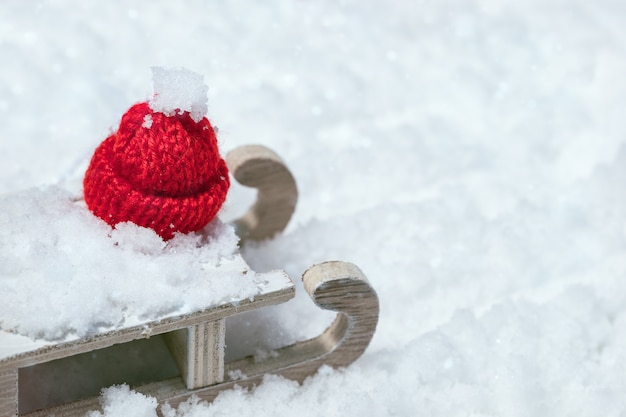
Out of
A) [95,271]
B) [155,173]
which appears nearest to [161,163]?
[155,173]

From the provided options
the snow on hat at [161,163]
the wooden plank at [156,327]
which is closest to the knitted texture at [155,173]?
the snow on hat at [161,163]

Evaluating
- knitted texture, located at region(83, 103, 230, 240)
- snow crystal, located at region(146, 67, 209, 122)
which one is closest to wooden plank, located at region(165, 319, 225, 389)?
knitted texture, located at region(83, 103, 230, 240)

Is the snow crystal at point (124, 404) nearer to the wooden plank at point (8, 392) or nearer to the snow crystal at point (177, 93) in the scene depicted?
the wooden plank at point (8, 392)

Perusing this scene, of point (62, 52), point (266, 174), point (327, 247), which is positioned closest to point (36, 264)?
point (266, 174)

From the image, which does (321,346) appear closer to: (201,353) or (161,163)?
(201,353)

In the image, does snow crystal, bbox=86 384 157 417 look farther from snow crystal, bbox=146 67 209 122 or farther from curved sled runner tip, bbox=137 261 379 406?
snow crystal, bbox=146 67 209 122

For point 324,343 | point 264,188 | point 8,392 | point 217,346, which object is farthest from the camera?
point 264,188
